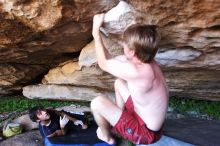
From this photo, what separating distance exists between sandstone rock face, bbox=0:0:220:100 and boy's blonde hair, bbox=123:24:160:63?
221 mm

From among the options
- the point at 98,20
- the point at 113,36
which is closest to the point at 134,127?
the point at 113,36

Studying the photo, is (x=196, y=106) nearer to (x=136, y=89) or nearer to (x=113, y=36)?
(x=113, y=36)

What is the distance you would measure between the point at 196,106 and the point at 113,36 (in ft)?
6.85

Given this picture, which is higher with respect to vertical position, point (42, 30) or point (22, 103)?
point (42, 30)

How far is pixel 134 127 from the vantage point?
4.04m

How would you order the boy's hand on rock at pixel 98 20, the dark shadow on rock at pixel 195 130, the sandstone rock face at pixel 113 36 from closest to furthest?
1. the sandstone rock face at pixel 113 36
2. the boy's hand on rock at pixel 98 20
3. the dark shadow on rock at pixel 195 130

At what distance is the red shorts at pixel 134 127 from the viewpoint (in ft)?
13.2

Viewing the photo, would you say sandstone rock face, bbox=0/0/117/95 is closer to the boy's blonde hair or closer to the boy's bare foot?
the boy's blonde hair

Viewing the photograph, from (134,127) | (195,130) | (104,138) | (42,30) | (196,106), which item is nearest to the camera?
(134,127)

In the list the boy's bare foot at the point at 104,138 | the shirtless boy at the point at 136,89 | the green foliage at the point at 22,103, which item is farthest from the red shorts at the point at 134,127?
the green foliage at the point at 22,103

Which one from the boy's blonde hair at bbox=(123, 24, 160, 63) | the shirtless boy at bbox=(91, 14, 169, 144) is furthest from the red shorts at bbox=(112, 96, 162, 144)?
the boy's blonde hair at bbox=(123, 24, 160, 63)

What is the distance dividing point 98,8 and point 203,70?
152 centimetres

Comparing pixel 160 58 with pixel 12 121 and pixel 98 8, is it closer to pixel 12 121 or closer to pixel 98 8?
pixel 98 8

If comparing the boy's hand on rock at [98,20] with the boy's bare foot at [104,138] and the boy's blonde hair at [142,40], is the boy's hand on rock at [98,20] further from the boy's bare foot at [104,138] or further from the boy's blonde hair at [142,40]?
the boy's bare foot at [104,138]
